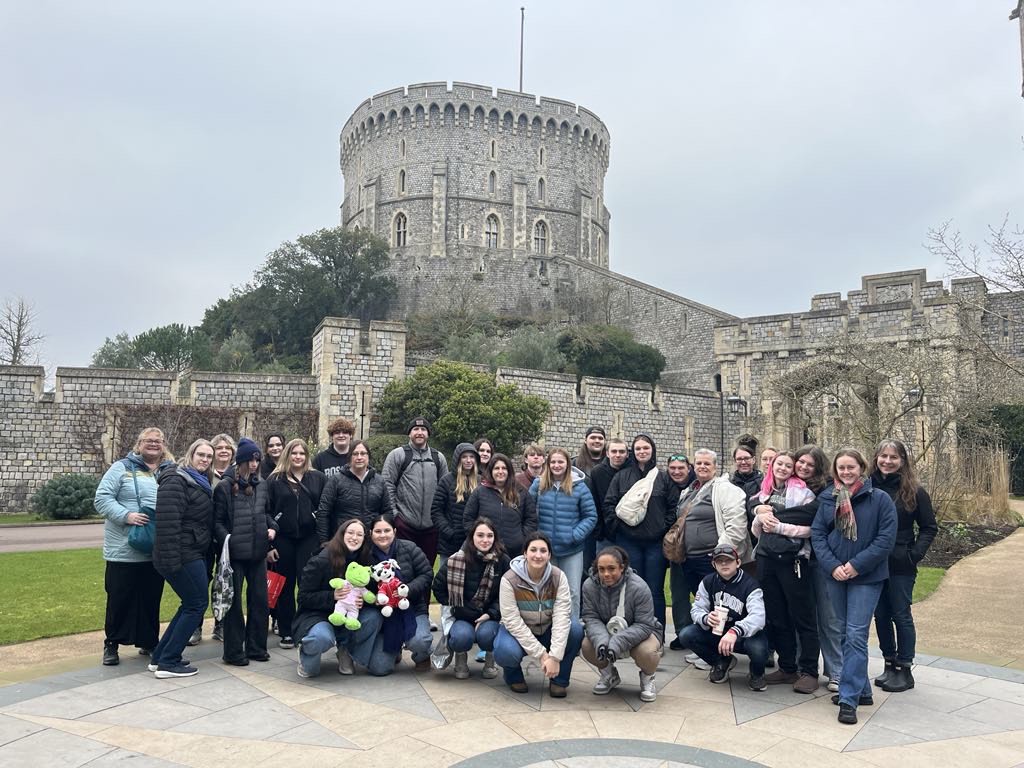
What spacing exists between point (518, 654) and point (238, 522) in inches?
92.0

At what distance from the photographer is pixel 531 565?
566cm

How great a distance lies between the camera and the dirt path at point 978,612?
23.0ft

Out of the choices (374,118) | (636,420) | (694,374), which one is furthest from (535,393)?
(374,118)

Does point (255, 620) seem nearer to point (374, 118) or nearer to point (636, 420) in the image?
point (636, 420)

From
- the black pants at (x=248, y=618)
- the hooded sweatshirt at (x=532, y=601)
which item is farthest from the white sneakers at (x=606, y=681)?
the black pants at (x=248, y=618)

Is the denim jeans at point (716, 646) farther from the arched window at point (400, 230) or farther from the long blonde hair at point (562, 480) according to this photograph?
the arched window at point (400, 230)

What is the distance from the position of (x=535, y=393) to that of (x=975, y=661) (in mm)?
17869

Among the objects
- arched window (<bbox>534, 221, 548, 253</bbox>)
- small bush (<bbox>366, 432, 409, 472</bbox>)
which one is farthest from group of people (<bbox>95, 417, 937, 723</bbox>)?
arched window (<bbox>534, 221, 548, 253</bbox>)

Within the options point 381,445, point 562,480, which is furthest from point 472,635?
point 381,445

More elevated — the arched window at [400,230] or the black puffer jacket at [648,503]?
the arched window at [400,230]

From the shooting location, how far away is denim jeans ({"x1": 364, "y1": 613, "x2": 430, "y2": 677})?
235 inches

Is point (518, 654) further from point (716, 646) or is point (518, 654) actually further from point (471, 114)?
point (471, 114)

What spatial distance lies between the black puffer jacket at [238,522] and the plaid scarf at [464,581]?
4.90 feet

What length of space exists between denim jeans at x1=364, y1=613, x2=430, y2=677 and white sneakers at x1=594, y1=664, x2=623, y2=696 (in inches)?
50.9
